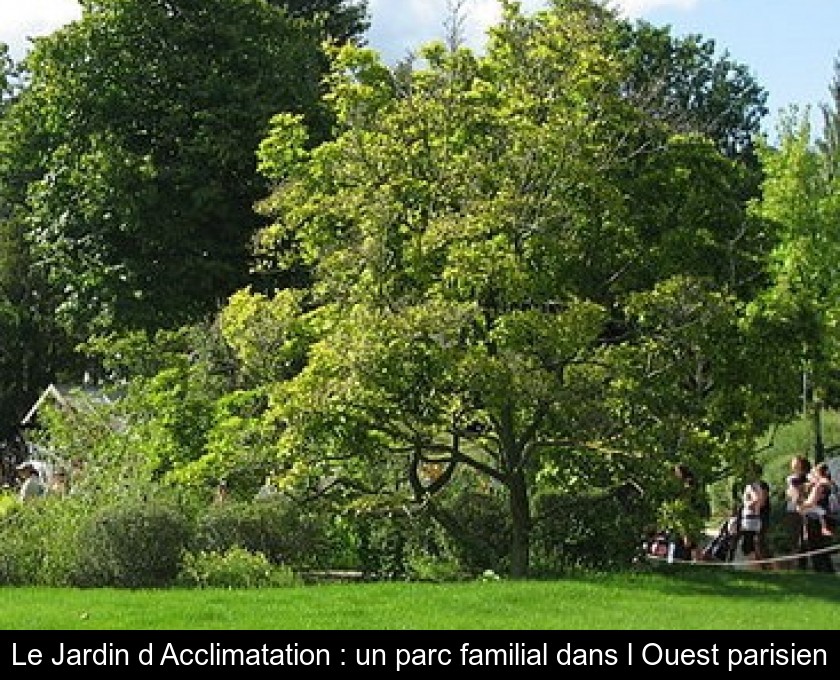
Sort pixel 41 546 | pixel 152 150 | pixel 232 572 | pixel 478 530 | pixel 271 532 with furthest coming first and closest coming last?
pixel 152 150
pixel 271 532
pixel 478 530
pixel 41 546
pixel 232 572

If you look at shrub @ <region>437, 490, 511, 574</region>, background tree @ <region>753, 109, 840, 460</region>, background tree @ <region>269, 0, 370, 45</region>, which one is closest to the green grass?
shrub @ <region>437, 490, 511, 574</region>

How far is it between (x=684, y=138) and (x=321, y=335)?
5.52m

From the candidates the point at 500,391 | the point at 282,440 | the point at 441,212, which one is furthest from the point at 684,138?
the point at 282,440

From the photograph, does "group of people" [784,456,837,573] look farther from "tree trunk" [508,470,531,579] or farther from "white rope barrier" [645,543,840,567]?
"tree trunk" [508,470,531,579]

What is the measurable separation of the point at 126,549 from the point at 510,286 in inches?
218

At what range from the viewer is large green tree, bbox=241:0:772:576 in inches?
707

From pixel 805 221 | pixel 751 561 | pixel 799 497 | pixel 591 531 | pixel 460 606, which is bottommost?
pixel 460 606

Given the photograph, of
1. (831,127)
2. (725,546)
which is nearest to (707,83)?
(831,127)

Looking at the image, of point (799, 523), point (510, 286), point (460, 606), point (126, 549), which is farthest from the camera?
point (799, 523)

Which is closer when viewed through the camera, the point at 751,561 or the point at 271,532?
the point at 271,532

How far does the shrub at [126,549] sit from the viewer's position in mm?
18391

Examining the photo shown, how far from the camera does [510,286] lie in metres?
18.0

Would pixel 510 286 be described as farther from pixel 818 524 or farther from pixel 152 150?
pixel 152 150

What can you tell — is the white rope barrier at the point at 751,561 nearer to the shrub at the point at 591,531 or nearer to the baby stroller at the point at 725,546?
the shrub at the point at 591,531
